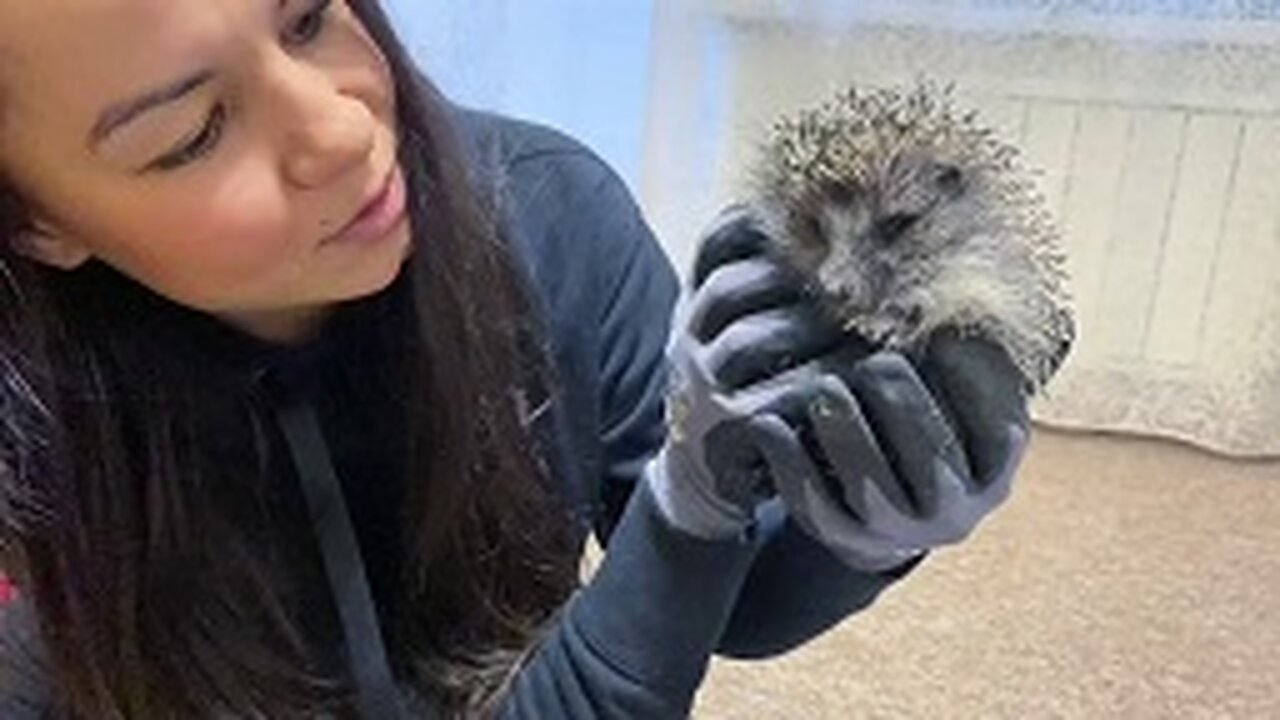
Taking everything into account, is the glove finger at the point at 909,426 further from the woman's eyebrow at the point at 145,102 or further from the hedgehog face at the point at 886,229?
the woman's eyebrow at the point at 145,102

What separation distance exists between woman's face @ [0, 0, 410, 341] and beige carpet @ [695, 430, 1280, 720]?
1079mm

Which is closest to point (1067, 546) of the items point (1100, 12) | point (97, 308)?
point (1100, 12)

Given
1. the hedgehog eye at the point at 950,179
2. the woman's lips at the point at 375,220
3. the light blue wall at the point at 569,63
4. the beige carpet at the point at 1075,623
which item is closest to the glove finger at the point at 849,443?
the hedgehog eye at the point at 950,179

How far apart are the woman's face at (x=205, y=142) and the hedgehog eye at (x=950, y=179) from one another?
27cm

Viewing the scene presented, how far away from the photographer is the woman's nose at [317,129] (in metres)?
0.69

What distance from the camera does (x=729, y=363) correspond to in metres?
0.69

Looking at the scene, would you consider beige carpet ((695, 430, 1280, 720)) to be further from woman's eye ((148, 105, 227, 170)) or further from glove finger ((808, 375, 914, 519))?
woman's eye ((148, 105, 227, 170))

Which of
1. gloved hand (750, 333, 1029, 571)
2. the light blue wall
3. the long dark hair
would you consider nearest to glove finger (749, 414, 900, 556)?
gloved hand (750, 333, 1029, 571)

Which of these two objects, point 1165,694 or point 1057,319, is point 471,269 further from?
point 1165,694

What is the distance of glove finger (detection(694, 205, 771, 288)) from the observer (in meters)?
0.71

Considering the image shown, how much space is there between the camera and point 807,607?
34.1 inches

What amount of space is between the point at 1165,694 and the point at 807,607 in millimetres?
969

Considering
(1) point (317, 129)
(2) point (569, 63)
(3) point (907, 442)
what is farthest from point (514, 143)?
(2) point (569, 63)

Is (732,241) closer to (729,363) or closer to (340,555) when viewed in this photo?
(729,363)
